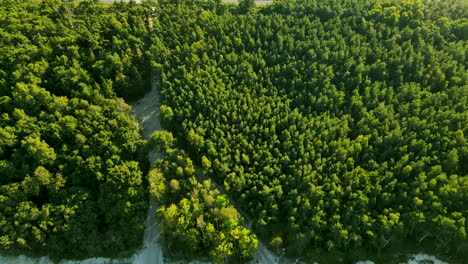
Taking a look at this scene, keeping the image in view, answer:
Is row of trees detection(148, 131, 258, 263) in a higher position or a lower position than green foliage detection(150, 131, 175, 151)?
lower

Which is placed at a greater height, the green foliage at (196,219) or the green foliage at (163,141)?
the green foliage at (163,141)

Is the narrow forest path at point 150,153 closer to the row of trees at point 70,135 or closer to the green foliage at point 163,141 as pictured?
the row of trees at point 70,135

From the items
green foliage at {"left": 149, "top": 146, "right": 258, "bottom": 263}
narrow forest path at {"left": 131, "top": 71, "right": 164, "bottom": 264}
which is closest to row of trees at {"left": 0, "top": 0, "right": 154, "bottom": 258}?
narrow forest path at {"left": 131, "top": 71, "right": 164, "bottom": 264}

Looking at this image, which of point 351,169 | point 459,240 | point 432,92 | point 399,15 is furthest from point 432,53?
point 459,240

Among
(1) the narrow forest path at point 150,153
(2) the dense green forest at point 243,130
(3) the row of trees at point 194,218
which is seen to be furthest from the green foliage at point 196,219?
(1) the narrow forest path at point 150,153

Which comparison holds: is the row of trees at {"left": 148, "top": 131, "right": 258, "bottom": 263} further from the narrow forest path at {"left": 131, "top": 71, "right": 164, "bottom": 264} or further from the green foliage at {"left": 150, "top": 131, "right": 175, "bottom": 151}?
the green foliage at {"left": 150, "top": 131, "right": 175, "bottom": 151}

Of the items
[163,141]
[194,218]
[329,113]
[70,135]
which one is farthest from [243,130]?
[70,135]
